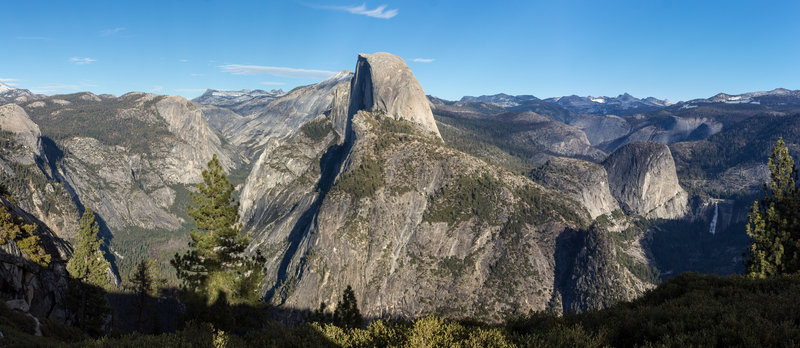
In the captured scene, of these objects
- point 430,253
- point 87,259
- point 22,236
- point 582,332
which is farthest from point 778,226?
point 430,253

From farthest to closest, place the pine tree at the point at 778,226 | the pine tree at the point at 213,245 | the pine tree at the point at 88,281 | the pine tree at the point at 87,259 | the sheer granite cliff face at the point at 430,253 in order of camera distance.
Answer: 1. the sheer granite cliff face at the point at 430,253
2. the pine tree at the point at 87,259
3. the pine tree at the point at 88,281
4. the pine tree at the point at 778,226
5. the pine tree at the point at 213,245

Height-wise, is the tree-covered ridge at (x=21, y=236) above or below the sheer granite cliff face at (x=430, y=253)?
above

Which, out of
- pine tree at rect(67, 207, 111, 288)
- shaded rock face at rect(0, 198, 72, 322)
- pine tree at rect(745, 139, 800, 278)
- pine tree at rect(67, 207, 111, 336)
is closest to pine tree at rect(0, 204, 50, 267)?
shaded rock face at rect(0, 198, 72, 322)

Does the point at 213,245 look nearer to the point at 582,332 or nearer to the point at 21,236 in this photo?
the point at 582,332

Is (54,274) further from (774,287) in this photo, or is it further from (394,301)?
(394,301)

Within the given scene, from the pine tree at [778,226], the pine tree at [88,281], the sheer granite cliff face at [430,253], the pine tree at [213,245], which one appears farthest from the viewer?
the sheer granite cliff face at [430,253]

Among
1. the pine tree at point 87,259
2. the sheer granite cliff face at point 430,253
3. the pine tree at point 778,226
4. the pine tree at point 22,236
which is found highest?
the pine tree at point 778,226

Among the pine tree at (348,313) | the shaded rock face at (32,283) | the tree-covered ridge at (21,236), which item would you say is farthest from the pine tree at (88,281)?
the pine tree at (348,313)

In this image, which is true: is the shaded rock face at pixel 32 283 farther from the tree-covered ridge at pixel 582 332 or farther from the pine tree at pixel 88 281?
the tree-covered ridge at pixel 582 332
